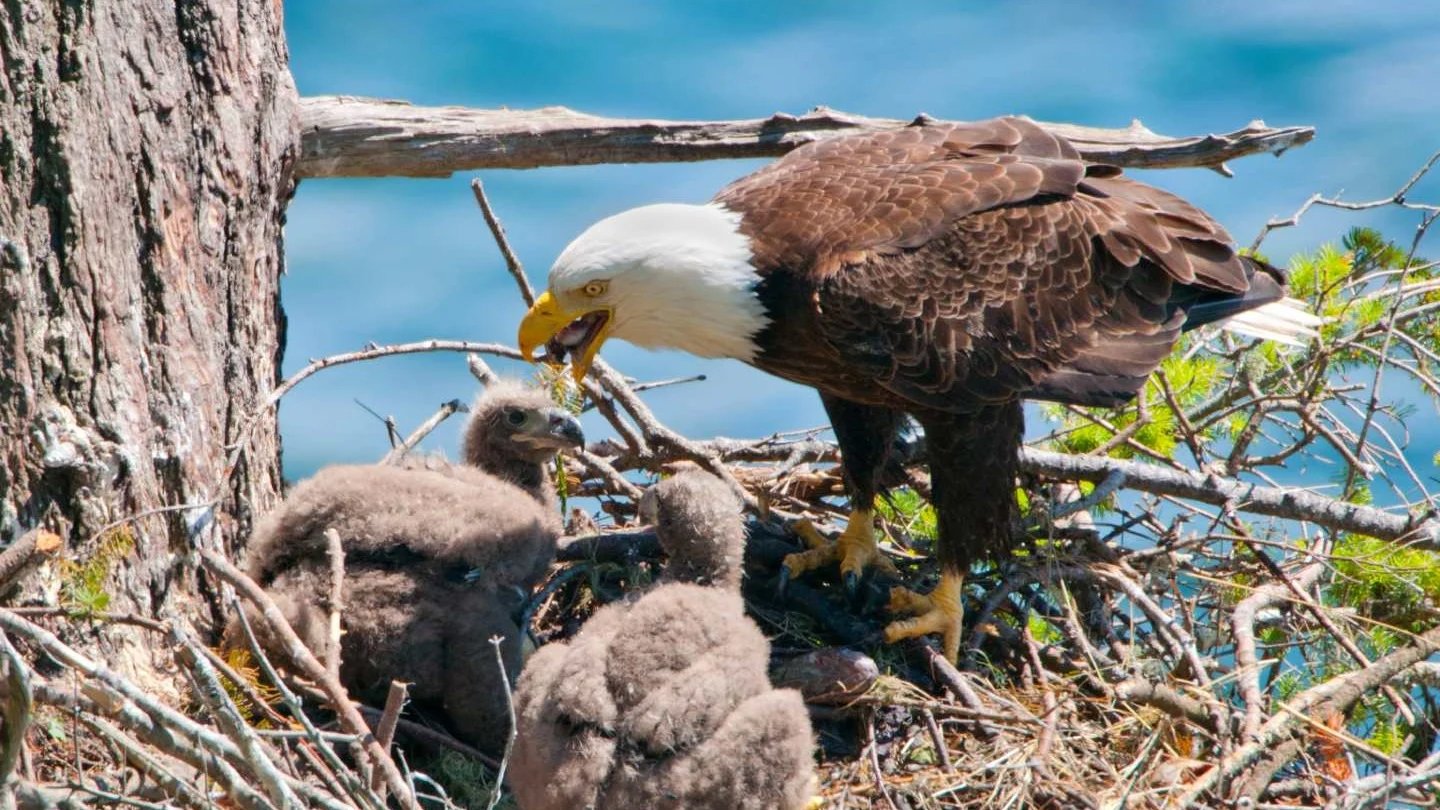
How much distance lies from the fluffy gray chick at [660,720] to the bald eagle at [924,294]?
122 cm

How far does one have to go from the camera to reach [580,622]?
4.99 meters

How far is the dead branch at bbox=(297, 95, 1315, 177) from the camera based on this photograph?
205 inches

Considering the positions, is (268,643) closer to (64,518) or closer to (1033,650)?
(64,518)

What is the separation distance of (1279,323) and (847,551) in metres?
1.81

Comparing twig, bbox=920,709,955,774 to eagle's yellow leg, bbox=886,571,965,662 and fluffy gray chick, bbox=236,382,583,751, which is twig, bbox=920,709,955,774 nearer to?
eagle's yellow leg, bbox=886,571,965,662

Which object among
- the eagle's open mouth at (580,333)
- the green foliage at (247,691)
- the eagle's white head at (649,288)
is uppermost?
the eagle's white head at (649,288)

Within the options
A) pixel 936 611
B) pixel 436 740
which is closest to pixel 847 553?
pixel 936 611

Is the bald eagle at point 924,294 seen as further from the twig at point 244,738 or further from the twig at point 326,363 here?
the twig at point 244,738

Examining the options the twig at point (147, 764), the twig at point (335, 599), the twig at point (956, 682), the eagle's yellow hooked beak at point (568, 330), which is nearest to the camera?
the twig at point (147, 764)

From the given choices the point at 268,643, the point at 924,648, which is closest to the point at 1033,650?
the point at 924,648

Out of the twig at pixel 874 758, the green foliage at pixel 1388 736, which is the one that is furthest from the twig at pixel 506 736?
the green foliage at pixel 1388 736

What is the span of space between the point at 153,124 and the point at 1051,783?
9.96 feet

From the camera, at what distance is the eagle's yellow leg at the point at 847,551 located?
5.35m

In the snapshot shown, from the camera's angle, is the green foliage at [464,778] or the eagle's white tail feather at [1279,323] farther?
the eagle's white tail feather at [1279,323]
